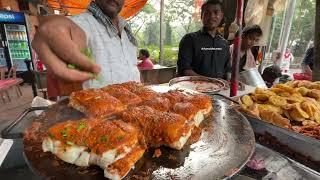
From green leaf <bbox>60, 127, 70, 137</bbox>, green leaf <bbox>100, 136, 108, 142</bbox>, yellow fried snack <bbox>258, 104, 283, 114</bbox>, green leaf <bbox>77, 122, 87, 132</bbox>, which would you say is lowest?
yellow fried snack <bbox>258, 104, 283, 114</bbox>

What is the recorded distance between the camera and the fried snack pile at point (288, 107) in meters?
2.04

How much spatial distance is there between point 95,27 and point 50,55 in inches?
64.6

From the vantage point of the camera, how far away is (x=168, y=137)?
4.89ft

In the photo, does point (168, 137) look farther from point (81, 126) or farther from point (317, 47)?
point (317, 47)

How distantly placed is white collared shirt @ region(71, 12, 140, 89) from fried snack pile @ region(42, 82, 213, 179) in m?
1.03

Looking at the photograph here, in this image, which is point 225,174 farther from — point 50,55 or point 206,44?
point 206,44

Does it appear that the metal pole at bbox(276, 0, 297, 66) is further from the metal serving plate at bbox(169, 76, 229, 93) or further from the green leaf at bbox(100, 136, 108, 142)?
the green leaf at bbox(100, 136, 108, 142)

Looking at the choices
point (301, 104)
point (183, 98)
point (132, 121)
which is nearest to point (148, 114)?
point (132, 121)

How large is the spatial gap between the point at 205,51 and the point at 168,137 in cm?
325

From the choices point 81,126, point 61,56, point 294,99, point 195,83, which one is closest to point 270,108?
point 294,99

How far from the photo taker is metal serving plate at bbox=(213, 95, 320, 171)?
1657 millimetres

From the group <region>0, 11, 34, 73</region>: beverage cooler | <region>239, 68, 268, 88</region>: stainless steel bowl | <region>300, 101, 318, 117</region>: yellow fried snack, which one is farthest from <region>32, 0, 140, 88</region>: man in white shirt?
<region>0, 11, 34, 73</region>: beverage cooler

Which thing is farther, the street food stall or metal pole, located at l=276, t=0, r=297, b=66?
metal pole, located at l=276, t=0, r=297, b=66

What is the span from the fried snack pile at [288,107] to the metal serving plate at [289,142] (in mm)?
173
